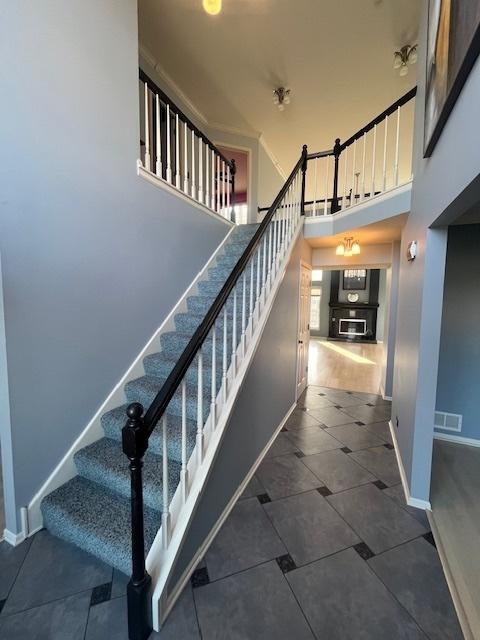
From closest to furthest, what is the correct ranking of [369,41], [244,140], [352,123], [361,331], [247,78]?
1. [369,41]
2. [247,78]
3. [352,123]
4. [244,140]
5. [361,331]

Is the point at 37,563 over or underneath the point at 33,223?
underneath

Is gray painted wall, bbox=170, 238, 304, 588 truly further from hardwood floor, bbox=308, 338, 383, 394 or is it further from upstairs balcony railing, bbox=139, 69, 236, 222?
hardwood floor, bbox=308, 338, 383, 394

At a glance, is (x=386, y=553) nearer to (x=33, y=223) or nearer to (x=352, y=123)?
(x=33, y=223)

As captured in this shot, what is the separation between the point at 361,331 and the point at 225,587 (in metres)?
9.97

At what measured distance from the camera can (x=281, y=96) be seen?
4188 mm

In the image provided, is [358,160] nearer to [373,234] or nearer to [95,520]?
[373,234]

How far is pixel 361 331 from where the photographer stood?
402 inches

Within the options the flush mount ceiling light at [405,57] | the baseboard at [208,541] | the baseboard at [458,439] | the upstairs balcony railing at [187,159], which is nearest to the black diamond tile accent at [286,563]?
the baseboard at [208,541]

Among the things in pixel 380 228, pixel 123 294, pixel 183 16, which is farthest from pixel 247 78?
pixel 123 294

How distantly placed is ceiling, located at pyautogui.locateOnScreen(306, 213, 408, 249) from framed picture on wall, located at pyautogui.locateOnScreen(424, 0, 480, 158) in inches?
42.0

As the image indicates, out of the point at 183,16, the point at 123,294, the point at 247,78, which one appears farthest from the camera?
the point at 247,78

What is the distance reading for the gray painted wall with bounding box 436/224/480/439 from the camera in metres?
2.83

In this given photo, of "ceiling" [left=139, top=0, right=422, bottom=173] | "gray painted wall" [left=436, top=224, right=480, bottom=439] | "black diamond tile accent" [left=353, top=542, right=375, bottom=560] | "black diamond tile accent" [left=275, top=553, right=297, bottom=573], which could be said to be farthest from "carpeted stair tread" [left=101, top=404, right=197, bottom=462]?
"ceiling" [left=139, top=0, right=422, bottom=173]

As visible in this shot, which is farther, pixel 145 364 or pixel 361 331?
pixel 361 331
